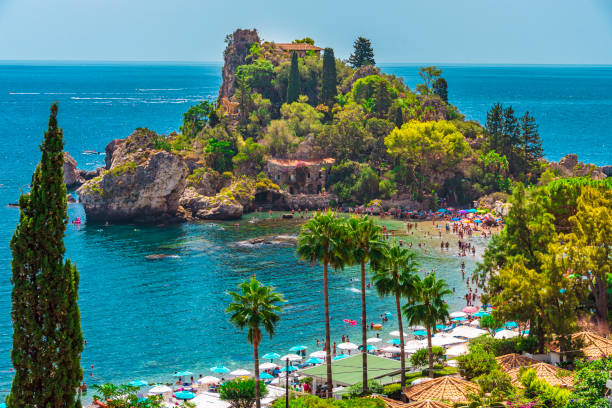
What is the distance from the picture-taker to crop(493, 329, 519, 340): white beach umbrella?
194ft

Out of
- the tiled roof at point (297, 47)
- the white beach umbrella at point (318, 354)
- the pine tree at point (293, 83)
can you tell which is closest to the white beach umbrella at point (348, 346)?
Answer: the white beach umbrella at point (318, 354)

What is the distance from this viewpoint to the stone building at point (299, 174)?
402 feet

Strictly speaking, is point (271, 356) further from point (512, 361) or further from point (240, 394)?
point (512, 361)

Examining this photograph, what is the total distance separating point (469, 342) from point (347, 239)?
19.5 meters

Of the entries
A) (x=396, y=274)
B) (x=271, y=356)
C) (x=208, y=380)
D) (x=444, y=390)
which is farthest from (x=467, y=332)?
(x=208, y=380)

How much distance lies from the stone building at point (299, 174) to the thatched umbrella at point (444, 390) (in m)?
78.8

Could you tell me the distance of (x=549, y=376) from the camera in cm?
4459

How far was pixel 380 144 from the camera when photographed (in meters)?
125

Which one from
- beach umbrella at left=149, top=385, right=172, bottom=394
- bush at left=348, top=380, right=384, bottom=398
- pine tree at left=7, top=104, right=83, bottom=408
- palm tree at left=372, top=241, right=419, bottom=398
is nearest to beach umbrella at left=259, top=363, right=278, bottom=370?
beach umbrella at left=149, top=385, right=172, bottom=394

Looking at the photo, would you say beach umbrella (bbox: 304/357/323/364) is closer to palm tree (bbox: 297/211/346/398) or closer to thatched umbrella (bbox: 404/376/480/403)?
thatched umbrella (bbox: 404/376/480/403)

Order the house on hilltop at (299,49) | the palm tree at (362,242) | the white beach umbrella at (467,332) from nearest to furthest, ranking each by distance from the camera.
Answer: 1. the palm tree at (362,242)
2. the white beach umbrella at (467,332)
3. the house on hilltop at (299,49)

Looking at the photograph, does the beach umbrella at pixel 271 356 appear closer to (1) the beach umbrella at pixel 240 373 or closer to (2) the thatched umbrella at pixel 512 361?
(1) the beach umbrella at pixel 240 373

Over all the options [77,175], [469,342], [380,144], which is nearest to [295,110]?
[380,144]

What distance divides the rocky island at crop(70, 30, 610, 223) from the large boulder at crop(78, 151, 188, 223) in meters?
0.15
